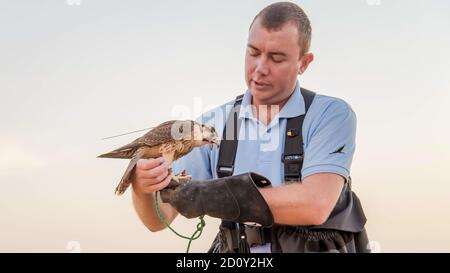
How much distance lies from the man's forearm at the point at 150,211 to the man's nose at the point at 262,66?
86 centimetres

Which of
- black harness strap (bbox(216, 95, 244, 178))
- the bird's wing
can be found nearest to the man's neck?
black harness strap (bbox(216, 95, 244, 178))

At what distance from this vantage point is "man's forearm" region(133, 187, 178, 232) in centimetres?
303

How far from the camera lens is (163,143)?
2842 mm

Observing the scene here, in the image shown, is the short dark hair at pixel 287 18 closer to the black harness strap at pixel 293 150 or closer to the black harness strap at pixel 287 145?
the black harness strap at pixel 287 145

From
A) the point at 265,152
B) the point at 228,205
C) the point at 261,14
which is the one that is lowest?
the point at 228,205

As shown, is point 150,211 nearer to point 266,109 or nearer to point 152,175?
point 152,175

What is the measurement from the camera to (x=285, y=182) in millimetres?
2957

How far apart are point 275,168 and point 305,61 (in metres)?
0.65

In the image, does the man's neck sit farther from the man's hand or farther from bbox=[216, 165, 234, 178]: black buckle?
the man's hand

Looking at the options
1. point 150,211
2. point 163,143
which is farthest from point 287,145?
point 150,211

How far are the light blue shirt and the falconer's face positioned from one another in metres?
0.08
